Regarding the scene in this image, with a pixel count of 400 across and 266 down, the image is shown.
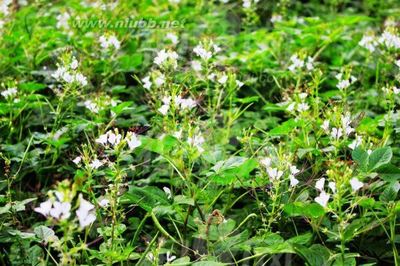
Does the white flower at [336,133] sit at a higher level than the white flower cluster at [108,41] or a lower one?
lower

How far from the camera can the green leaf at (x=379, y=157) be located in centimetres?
168

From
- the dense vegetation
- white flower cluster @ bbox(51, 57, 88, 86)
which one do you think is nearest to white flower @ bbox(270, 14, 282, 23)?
the dense vegetation

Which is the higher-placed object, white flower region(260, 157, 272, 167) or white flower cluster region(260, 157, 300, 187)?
white flower region(260, 157, 272, 167)

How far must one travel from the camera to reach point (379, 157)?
1708 mm

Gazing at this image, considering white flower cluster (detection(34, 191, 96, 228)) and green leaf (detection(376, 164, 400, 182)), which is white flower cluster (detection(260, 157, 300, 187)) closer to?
green leaf (detection(376, 164, 400, 182))

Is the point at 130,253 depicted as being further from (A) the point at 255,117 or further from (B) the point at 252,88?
(B) the point at 252,88

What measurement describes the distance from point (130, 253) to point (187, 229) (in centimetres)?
38

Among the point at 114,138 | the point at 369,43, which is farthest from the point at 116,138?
the point at 369,43

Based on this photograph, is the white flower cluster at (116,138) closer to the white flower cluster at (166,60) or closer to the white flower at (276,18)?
the white flower cluster at (166,60)

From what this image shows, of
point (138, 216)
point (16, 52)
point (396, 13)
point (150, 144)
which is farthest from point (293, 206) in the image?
point (396, 13)

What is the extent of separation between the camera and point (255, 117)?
2.60 meters

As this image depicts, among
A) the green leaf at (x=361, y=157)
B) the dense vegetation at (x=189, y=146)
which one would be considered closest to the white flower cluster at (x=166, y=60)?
the dense vegetation at (x=189, y=146)

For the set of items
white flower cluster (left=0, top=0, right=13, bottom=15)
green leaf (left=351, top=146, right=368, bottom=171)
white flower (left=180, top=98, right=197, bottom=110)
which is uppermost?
white flower cluster (left=0, top=0, right=13, bottom=15)

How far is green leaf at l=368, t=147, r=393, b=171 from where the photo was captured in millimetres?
1683
